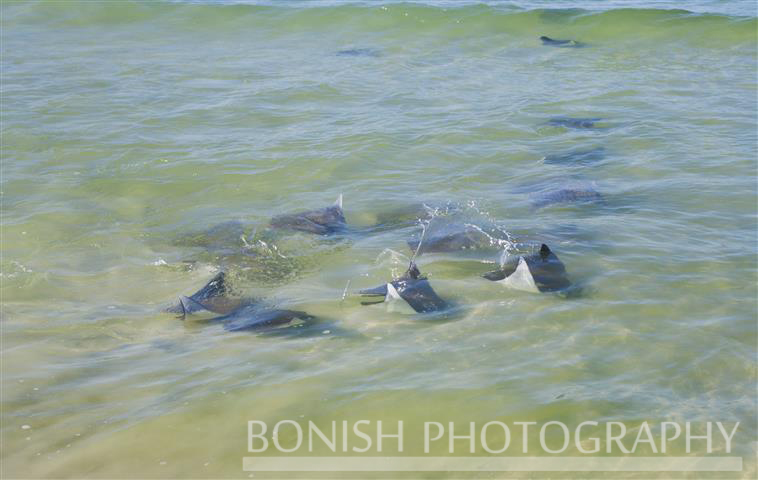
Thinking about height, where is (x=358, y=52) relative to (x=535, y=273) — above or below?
above

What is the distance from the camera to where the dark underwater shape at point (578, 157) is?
29.0 ft

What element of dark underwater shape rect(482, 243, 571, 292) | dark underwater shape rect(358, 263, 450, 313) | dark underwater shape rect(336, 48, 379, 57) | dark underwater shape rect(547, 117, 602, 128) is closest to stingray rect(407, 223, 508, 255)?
dark underwater shape rect(482, 243, 571, 292)

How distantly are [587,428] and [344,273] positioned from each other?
2.57 m

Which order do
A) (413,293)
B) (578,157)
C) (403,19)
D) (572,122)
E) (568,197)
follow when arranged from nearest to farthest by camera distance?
(413,293), (568,197), (578,157), (572,122), (403,19)

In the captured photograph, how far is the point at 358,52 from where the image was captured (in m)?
14.2

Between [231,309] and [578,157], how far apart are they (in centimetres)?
477

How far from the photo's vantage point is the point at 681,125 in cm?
977

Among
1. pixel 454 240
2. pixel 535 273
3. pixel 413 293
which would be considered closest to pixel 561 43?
pixel 454 240

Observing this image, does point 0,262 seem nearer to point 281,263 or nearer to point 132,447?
point 281,263

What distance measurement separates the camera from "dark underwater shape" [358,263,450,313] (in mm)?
5527

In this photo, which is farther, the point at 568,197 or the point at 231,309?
the point at 568,197

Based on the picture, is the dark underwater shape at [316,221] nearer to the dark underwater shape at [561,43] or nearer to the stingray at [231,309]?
the stingray at [231,309]

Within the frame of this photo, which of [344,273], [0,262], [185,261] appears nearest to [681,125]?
[344,273]

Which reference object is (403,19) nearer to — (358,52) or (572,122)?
(358,52)
